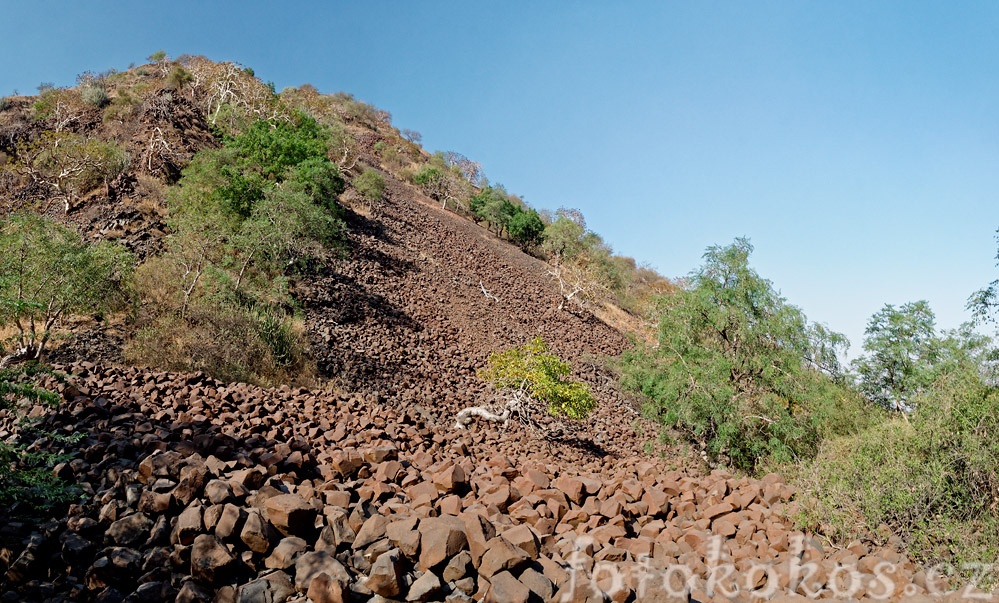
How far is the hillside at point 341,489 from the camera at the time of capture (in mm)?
3357

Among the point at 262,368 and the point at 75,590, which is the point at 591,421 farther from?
the point at 75,590

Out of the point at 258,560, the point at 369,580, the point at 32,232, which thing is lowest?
the point at 258,560

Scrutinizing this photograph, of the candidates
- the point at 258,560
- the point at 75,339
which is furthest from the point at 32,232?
the point at 258,560

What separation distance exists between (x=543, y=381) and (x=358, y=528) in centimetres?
660

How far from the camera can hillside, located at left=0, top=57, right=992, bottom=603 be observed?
3.36 metres

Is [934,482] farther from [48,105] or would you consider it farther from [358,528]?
[48,105]

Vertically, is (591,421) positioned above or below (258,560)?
above

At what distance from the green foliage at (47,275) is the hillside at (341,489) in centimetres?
61

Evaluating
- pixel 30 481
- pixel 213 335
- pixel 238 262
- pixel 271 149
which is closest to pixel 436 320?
pixel 238 262

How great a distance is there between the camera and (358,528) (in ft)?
12.5

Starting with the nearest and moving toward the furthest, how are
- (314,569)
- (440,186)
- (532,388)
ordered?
(314,569) < (532,388) < (440,186)

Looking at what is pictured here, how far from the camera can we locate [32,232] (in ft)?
27.4

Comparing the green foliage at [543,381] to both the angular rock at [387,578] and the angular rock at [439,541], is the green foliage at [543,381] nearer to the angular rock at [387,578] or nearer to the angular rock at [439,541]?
the angular rock at [439,541]

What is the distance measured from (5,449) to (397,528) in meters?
2.87
